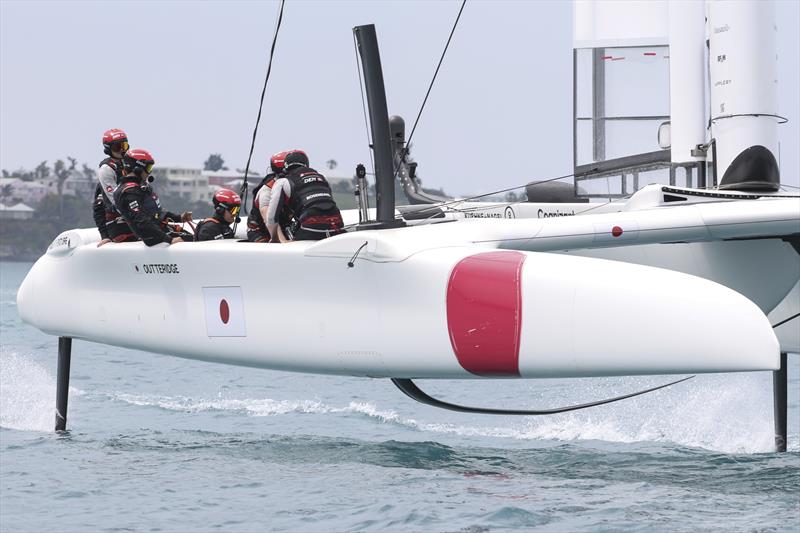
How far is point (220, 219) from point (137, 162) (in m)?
0.53

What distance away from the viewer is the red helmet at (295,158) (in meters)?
6.39

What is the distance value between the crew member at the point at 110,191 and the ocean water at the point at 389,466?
1158 millimetres

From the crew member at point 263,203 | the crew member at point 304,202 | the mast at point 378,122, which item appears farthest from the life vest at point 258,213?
the mast at point 378,122

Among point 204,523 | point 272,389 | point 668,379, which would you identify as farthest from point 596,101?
point 272,389

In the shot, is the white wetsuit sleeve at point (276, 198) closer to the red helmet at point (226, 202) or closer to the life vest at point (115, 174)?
the red helmet at point (226, 202)

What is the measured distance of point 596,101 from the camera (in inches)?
296

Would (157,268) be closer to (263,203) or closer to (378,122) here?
(263,203)

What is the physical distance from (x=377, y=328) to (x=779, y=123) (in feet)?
6.96

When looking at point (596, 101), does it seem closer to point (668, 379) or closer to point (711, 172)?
point (711, 172)

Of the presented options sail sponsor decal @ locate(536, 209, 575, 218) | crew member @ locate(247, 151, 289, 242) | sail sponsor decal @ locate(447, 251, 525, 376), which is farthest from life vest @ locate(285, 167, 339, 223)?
sail sponsor decal @ locate(536, 209, 575, 218)

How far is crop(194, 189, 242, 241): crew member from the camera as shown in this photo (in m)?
7.12

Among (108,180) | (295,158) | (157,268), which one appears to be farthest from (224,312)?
(108,180)

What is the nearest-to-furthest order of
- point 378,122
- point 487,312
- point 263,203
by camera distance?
point 487,312 → point 378,122 → point 263,203

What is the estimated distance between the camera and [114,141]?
7.30 m
